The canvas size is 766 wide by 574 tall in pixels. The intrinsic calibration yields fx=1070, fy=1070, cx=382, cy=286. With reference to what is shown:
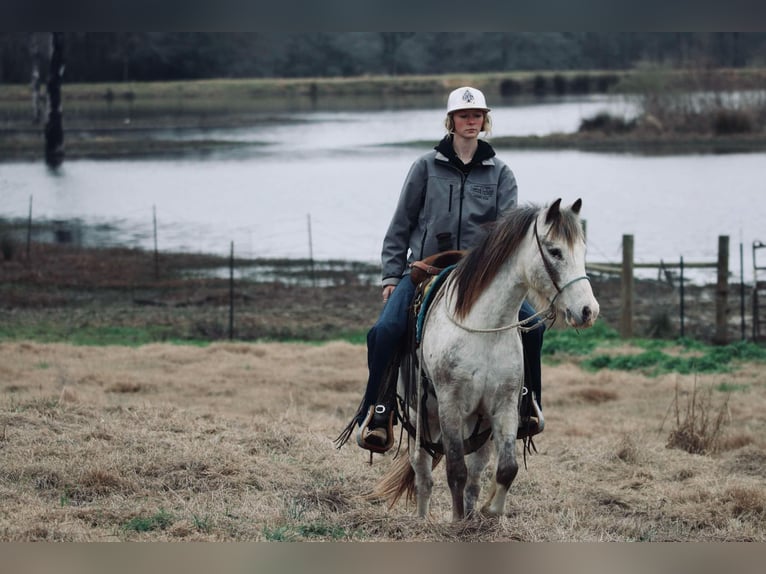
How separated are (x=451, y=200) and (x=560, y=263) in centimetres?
110

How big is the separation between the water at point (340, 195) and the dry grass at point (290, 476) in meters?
11.8

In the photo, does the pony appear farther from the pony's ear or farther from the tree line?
the tree line

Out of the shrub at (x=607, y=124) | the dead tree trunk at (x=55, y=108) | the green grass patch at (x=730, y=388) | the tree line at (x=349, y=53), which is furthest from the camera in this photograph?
the tree line at (x=349, y=53)

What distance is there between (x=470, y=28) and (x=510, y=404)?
7.84 feet

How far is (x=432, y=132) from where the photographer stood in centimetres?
5341

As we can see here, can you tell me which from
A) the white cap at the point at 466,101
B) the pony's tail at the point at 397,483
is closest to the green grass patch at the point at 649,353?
the pony's tail at the point at 397,483

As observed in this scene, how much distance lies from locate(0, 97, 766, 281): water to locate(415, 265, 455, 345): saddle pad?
1574 cm

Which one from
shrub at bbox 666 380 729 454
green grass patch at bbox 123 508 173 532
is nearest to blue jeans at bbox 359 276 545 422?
green grass patch at bbox 123 508 173 532

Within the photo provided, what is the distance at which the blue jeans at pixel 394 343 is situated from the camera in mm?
6324

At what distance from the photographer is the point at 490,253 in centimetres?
589

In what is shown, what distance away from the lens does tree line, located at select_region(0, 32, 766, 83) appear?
5144cm

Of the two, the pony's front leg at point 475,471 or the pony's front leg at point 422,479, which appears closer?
the pony's front leg at point 475,471

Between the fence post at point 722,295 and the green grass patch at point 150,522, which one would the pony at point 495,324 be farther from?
the fence post at point 722,295

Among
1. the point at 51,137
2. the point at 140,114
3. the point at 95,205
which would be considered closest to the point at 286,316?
the point at 95,205
